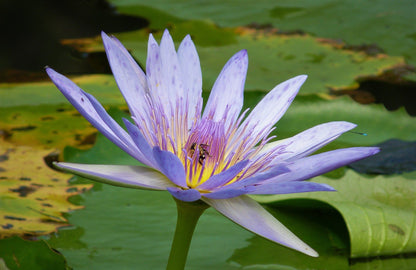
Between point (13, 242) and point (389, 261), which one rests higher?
point (13, 242)

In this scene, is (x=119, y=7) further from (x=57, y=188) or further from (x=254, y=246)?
(x=254, y=246)

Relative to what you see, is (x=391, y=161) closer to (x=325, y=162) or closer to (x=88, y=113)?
(x=325, y=162)

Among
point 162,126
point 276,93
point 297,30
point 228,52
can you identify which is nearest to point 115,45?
point 162,126

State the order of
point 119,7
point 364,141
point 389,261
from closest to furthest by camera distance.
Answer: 1. point 389,261
2. point 364,141
3. point 119,7

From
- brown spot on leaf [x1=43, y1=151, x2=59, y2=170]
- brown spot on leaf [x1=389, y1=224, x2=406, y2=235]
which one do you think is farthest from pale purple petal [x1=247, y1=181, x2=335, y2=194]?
brown spot on leaf [x1=43, y1=151, x2=59, y2=170]

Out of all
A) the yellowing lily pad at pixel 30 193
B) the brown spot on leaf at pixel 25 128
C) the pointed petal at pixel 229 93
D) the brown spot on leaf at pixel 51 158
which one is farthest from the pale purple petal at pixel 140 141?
the brown spot on leaf at pixel 25 128

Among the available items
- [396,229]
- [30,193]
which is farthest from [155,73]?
[396,229]

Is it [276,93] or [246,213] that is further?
[276,93]

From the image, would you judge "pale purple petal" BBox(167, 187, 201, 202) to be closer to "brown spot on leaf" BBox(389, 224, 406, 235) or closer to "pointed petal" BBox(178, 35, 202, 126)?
"pointed petal" BBox(178, 35, 202, 126)
